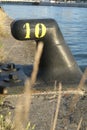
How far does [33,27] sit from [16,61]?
2.63 metres

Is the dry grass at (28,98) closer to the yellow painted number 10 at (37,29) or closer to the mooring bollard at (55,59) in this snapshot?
the mooring bollard at (55,59)

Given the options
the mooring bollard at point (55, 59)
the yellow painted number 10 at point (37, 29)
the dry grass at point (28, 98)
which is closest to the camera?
the dry grass at point (28, 98)

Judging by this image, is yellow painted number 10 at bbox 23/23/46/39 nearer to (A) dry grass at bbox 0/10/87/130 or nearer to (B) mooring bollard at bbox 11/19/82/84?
(B) mooring bollard at bbox 11/19/82/84

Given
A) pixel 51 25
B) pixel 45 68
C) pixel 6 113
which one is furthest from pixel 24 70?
pixel 6 113

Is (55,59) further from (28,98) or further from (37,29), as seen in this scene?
(28,98)

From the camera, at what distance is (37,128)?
3.76 m

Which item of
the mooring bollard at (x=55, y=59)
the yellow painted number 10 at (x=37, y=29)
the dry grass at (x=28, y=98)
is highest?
the dry grass at (x=28, y=98)

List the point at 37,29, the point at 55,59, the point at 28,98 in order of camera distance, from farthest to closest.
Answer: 1. the point at 55,59
2. the point at 37,29
3. the point at 28,98

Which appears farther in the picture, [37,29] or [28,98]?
[37,29]

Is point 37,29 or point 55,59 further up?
point 37,29

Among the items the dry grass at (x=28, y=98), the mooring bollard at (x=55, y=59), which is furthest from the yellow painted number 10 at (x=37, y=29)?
the dry grass at (x=28, y=98)

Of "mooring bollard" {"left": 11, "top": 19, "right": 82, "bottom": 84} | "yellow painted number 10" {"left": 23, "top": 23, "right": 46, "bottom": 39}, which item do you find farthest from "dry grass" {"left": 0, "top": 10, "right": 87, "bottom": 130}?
"yellow painted number 10" {"left": 23, "top": 23, "right": 46, "bottom": 39}

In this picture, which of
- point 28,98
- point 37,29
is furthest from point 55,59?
point 28,98

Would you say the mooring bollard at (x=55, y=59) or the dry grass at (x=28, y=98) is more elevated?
the dry grass at (x=28, y=98)
